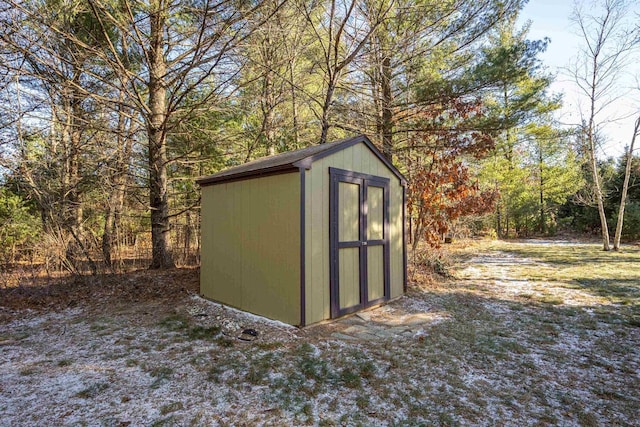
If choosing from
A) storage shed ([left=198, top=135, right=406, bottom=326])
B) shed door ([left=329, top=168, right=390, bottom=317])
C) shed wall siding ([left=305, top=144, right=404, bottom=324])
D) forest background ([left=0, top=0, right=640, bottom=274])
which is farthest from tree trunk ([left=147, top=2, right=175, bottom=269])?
shed door ([left=329, top=168, right=390, bottom=317])

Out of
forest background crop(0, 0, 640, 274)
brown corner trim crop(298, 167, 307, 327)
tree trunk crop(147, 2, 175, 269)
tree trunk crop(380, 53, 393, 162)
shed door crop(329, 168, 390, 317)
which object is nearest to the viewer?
brown corner trim crop(298, 167, 307, 327)

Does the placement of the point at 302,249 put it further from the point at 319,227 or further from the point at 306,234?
the point at 319,227

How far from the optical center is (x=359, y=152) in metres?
4.56

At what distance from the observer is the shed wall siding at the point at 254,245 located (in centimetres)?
383

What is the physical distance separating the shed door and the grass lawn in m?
0.34

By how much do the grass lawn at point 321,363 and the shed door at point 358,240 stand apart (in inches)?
13.3

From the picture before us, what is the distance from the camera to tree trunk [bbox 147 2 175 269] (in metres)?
5.78

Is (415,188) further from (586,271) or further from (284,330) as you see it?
(284,330)

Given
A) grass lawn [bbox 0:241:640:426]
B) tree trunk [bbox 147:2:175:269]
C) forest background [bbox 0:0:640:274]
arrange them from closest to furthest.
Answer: grass lawn [bbox 0:241:640:426] → forest background [bbox 0:0:640:274] → tree trunk [bbox 147:2:175:269]

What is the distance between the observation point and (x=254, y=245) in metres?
4.29

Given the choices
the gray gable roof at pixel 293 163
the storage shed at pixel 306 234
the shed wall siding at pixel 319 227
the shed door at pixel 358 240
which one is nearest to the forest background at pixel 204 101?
the gray gable roof at pixel 293 163

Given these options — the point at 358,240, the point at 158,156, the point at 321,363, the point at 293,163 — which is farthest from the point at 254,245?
the point at 158,156

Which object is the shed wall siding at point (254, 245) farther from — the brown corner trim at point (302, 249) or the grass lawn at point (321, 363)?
the grass lawn at point (321, 363)

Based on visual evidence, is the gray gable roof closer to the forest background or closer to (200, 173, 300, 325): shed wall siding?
(200, 173, 300, 325): shed wall siding
